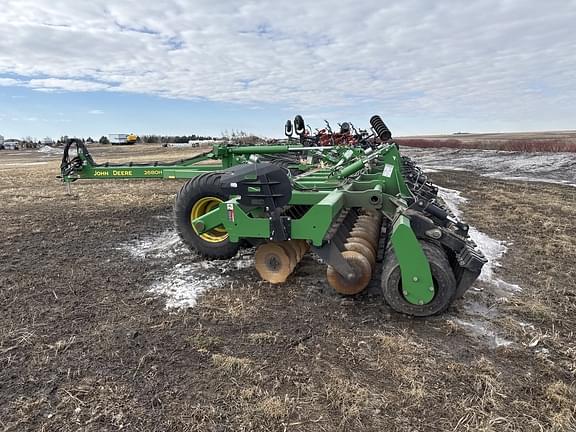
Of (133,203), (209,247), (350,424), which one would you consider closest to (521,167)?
(133,203)

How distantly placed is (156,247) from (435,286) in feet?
12.8

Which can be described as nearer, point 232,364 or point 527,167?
point 232,364

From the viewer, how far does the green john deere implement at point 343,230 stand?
3.72 metres

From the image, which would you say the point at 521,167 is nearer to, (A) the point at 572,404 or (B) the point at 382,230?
(B) the point at 382,230

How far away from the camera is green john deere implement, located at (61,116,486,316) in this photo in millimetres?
3717

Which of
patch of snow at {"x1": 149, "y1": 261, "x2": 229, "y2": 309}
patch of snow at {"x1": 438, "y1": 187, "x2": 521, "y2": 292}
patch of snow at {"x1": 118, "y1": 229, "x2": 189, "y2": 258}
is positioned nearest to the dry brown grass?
patch of snow at {"x1": 149, "y1": 261, "x2": 229, "y2": 309}

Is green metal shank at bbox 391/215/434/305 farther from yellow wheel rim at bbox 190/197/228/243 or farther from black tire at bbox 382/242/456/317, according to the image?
yellow wheel rim at bbox 190/197/228/243

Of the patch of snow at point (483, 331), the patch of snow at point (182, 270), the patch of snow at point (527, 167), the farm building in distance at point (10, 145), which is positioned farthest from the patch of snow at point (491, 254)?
the farm building in distance at point (10, 145)

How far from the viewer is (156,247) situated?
6215mm

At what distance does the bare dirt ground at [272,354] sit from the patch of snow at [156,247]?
0.23 metres

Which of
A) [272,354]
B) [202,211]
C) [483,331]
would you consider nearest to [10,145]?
[202,211]

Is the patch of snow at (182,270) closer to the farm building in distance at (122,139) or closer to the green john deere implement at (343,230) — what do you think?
the green john deere implement at (343,230)

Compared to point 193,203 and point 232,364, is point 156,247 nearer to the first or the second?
point 193,203

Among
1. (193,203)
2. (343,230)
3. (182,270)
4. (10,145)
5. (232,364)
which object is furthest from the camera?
(10,145)
